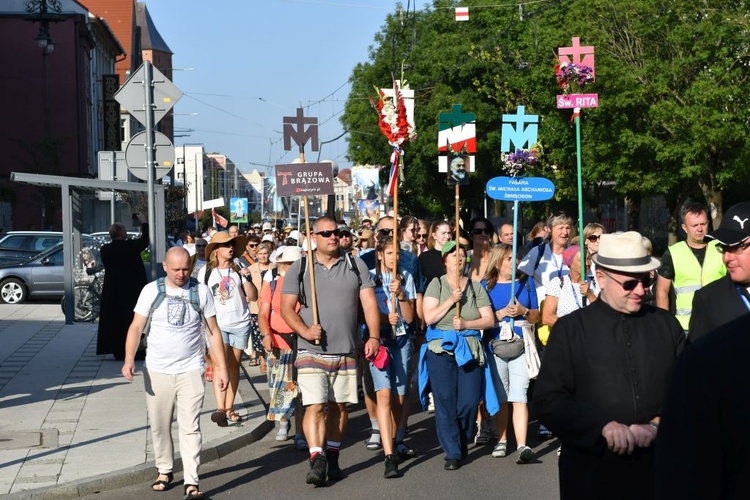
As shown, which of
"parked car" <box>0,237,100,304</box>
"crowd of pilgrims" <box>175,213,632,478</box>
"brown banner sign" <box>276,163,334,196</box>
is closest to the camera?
"crowd of pilgrims" <box>175,213,632,478</box>

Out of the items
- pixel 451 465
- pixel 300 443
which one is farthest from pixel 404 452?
pixel 300 443

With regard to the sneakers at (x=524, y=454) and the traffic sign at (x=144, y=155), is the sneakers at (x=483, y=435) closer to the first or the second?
the sneakers at (x=524, y=454)

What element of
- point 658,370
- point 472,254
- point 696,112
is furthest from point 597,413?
point 696,112

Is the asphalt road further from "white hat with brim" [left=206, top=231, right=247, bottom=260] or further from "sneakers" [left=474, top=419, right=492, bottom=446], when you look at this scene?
"white hat with brim" [left=206, top=231, right=247, bottom=260]

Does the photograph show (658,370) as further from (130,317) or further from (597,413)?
(130,317)

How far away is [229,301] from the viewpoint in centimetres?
1147

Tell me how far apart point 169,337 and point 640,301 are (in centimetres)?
446

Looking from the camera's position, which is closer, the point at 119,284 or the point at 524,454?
the point at 524,454

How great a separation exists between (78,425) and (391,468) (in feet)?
11.4

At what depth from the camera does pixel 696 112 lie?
104ft

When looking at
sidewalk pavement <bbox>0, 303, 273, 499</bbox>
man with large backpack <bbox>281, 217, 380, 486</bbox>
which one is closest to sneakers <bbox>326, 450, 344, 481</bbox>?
man with large backpack <bbox>281, 217, 380, 486</bbox>

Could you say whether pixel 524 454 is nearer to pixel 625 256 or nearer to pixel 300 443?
pixel 300 443

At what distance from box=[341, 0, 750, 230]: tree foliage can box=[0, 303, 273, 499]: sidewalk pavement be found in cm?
924

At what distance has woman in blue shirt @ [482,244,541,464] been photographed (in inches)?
386
